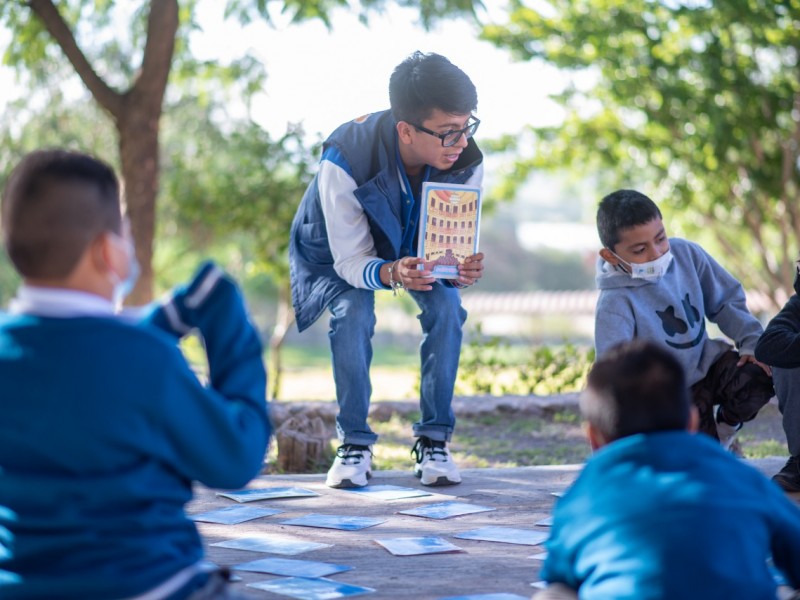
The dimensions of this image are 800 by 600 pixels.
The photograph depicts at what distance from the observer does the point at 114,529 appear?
70.4 inches

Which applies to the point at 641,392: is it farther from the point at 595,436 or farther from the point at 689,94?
the point at 689,94

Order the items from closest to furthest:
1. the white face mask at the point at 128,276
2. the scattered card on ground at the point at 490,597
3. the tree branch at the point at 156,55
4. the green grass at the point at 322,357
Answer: the white face mask at the point at 128,276, the scattered card on ground at the point at 490,597, the tree branch at the point at 156,55, the green grass at the point at 322,357

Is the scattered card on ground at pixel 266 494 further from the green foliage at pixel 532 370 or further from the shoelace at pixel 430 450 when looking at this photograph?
the green foliage at pixel 532 370

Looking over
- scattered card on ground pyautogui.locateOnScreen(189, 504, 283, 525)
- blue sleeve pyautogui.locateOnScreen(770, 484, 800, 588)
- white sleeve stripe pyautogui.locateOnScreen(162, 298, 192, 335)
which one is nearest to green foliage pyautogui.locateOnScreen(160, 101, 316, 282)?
scattered card on ground pyautogui.locateOnScreen(189, 504, 283, 525)

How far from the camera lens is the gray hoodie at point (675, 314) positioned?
402cm

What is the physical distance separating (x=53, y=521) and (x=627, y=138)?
12078 millimetres

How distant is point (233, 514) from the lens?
139 inches

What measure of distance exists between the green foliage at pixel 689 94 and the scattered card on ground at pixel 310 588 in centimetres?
831

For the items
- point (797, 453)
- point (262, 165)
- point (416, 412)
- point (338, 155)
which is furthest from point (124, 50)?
point (797, 453)

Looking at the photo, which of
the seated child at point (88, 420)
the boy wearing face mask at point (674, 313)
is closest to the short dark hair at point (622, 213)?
the boy wearing face mask at point (674, 313)

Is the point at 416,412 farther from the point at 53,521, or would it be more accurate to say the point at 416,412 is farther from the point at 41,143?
the point at 41,143

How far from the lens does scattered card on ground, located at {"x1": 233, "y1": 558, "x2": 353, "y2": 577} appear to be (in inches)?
107

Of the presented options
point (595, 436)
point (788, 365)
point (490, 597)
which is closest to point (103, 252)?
point (595, 436)

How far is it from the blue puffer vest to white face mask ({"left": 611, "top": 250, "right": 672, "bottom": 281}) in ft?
2.61
